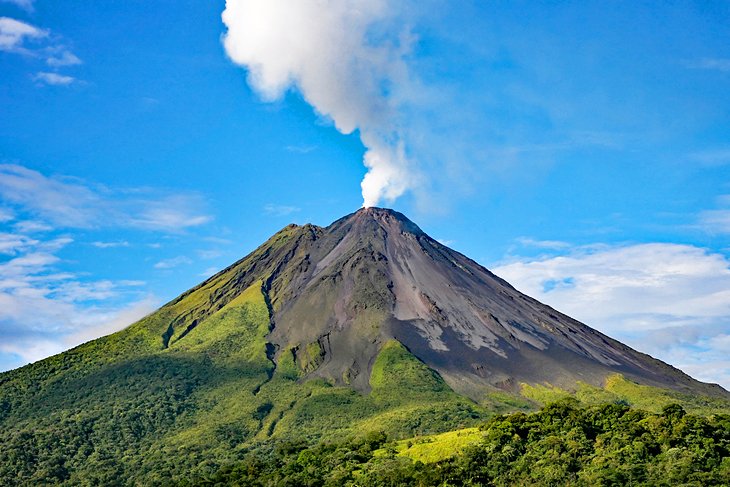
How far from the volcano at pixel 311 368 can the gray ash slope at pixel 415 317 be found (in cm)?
41

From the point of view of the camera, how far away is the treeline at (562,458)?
56594mm

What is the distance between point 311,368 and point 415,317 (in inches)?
917

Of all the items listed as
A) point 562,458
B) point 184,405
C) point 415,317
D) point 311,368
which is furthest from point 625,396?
point 562,458

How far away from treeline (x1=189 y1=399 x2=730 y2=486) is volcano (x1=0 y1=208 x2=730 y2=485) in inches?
1011

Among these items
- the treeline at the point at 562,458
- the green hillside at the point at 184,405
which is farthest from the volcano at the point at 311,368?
the treeline at the point at 562,458

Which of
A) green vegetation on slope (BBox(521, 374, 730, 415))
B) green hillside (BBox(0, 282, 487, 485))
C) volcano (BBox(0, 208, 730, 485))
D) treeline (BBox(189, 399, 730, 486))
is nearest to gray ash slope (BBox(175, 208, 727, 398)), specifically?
volcano (BBox(0, 208, 730, 485))

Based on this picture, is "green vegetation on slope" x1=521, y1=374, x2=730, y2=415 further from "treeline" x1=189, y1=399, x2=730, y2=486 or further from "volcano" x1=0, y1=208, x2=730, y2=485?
"treeline" x1=189, y1=399, x2=730, y2=486

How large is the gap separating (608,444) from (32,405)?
93.4m

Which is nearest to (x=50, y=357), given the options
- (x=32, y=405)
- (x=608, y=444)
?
(x=32, y=405)

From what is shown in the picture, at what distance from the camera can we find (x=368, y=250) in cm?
16588

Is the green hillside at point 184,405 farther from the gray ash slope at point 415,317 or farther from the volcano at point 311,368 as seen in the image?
the gray ash slope at point 415,317

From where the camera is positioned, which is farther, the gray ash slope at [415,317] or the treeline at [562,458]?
the gray ash slope at [415,317]

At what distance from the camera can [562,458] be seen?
197ft

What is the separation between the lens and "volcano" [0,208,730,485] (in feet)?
340
